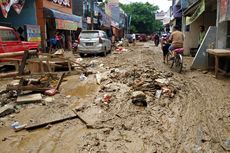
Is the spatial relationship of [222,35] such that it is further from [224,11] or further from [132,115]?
[132,115]

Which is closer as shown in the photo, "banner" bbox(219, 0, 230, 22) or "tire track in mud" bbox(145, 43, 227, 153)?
"tire track in mud" bbox(145, 43, 227, 153)

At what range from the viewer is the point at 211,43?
40.5ft

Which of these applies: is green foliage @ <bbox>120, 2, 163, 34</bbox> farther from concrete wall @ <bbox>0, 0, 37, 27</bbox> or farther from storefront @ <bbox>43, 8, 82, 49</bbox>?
concrete wall @ <bbox>0, 0, 37, 27</bbox>

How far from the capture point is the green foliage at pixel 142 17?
75938 mm

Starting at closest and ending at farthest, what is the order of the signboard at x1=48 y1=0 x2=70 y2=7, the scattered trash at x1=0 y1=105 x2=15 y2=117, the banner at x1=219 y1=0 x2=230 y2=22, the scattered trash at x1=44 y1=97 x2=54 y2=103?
the scattered trash at x1=0 y1=105 x2=15 y2=117 < the scattered trash at x1=44 y1=97 x2=54 y2=103 < the banner at x1=219 y1=0 x2=230 y2=22 < the signboard at x1=48 y1=0 x2=70 y2=7

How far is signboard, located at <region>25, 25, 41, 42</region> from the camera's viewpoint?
2109cm

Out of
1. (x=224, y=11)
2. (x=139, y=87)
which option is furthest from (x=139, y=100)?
(x=224, y=11)

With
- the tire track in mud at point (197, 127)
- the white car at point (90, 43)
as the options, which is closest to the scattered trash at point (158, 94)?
the tire track in mud at point (197, 127)

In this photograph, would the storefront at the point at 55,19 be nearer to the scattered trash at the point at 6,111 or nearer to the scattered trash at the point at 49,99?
the scattered trash at the point at 49,99

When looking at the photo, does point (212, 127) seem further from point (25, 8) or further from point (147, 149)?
point (25, 8)

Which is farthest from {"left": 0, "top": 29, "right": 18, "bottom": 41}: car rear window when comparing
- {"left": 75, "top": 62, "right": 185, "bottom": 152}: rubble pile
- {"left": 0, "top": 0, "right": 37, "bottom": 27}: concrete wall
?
{"left": 0, "top": 0, "right": 37, "bottom": 27}: concrete wall

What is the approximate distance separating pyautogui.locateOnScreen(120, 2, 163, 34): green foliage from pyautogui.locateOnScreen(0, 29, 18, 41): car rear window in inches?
2524

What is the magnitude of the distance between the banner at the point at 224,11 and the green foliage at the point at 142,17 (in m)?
64.7

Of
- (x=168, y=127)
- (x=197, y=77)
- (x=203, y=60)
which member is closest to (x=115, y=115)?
(x=168, y=127)
